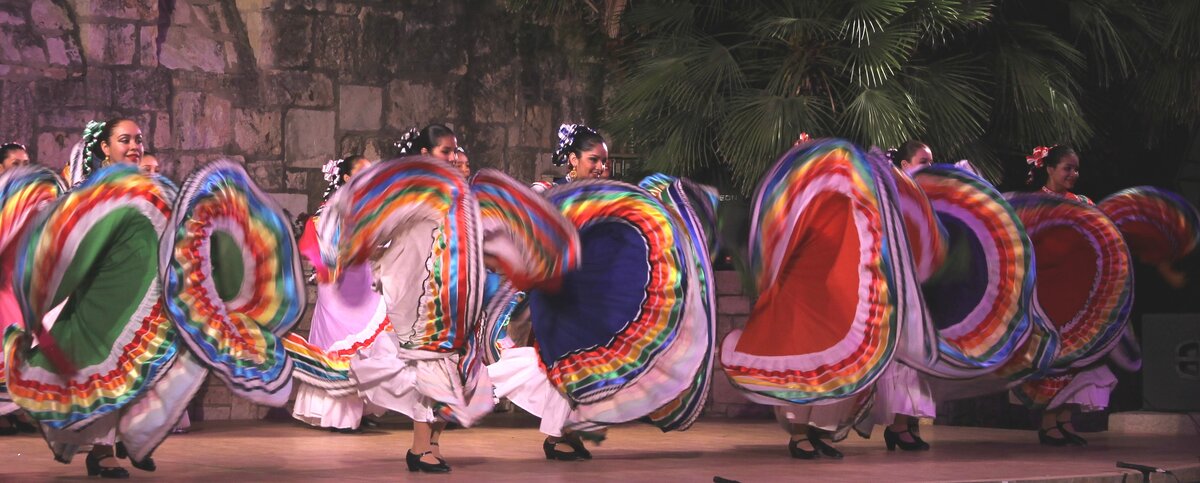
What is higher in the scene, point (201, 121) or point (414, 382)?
point (201, 121)

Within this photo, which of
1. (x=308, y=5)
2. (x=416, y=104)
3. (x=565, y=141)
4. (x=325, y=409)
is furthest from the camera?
(x=416, y=104)

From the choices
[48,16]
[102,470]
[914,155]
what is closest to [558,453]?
[102,470]

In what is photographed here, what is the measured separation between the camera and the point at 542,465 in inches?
276

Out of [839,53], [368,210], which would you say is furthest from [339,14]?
[368,210]

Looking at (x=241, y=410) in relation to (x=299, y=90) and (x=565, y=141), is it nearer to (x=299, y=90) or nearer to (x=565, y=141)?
(x=299, y=90)

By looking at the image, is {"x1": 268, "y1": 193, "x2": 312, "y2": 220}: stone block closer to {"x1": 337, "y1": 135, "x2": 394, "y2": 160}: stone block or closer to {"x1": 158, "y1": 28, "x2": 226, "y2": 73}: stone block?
{"x1": 337, "y1": 135, "x2": 394, "y2": 160}: stone block

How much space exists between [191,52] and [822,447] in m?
5.03

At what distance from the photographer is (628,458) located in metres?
7.45

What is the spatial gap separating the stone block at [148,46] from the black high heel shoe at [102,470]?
446 cm

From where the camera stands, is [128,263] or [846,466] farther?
[846,466]

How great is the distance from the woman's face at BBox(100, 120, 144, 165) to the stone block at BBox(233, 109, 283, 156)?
12.7 feet

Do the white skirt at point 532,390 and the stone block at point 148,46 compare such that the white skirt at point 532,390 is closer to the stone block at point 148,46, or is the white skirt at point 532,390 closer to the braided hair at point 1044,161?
the braided hair at point 1044,161

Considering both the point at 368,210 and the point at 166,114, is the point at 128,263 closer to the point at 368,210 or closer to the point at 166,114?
the point at 368,210

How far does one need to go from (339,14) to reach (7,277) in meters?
4.35
